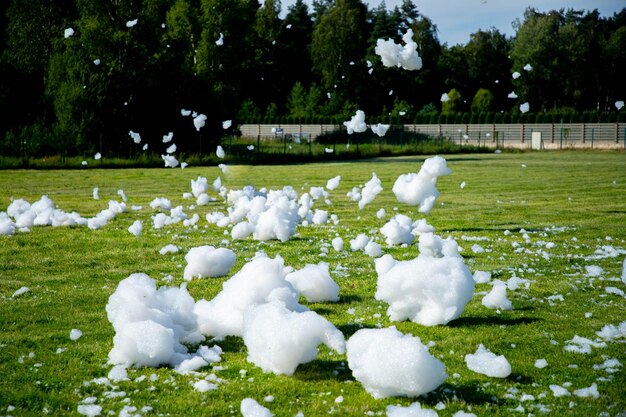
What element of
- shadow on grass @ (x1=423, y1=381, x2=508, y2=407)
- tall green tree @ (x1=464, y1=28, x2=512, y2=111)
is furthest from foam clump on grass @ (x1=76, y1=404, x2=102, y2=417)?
tall green tree @ (x1=464, y1=28, x2=512, y2=111)

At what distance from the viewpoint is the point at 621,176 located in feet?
87.1

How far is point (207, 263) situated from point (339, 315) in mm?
2160

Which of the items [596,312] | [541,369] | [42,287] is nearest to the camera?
[541,369]

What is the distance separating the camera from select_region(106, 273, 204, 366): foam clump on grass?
5.08 metres

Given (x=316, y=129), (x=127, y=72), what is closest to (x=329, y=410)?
(x=127, y=72)

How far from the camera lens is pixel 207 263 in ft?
26.7

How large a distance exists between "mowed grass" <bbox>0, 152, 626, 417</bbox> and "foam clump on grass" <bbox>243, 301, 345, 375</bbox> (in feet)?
0.40

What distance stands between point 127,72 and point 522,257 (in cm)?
2925

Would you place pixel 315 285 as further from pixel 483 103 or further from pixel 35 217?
pixel 483 103

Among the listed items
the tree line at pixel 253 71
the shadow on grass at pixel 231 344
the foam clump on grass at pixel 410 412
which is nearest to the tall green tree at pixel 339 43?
the tree line at pixel 253 71

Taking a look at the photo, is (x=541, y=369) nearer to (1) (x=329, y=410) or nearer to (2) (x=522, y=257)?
(1) (x=329, y=410)

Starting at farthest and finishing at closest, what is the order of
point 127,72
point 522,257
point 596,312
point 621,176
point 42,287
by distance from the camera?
point 127,72 < point 621,176 < point 522,257 < point 42,287 < point 596,312

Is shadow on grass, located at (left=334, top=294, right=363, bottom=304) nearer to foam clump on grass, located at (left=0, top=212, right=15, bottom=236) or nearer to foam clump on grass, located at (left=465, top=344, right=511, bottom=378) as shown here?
foam clump on grass, located at (left=465, top=344, right=511, bottom=378)

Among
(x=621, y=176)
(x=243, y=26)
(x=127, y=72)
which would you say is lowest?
(x=621, y=176)
